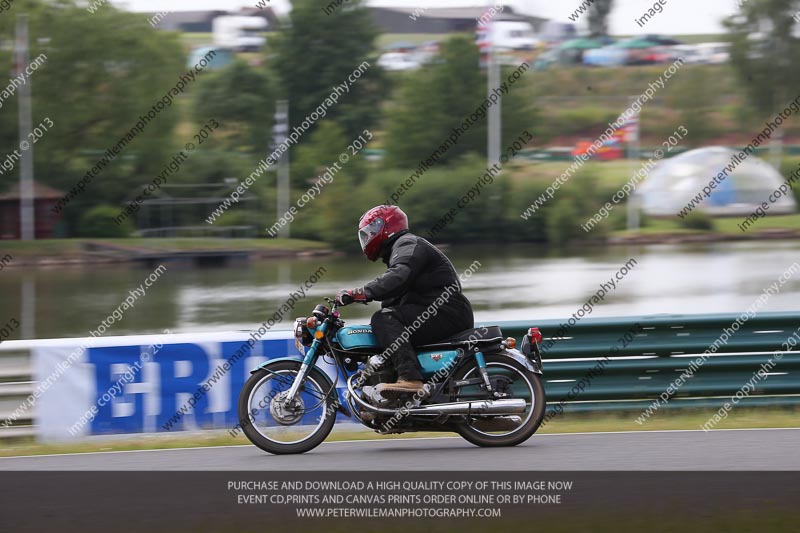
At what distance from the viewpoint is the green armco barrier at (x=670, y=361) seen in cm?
867

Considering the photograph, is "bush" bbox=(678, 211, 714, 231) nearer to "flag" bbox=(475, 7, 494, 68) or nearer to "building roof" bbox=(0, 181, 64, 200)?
"flag" bbox=(475, 7, 494, 68)

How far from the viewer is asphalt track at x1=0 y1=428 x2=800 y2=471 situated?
6520mm

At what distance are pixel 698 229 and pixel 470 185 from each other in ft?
37.6

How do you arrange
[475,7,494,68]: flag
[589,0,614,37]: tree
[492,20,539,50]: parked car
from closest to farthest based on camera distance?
1. [475,7,494,68]: flag
2. [589,0,614,37]: tree
3. [492,20,539,50]: parked car

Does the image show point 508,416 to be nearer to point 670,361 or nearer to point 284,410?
point 284,410

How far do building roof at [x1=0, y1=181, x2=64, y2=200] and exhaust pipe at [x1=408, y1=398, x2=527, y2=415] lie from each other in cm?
4616

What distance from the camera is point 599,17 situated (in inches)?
3275

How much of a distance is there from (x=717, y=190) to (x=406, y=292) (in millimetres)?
50951

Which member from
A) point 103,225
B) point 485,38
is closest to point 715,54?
point 485,38

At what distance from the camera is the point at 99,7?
55094 millimetres

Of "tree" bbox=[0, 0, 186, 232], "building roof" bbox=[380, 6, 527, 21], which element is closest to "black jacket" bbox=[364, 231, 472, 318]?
"tree" bbox=[0, 0, 186, 232]

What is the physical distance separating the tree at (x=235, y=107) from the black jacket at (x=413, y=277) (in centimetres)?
5768
